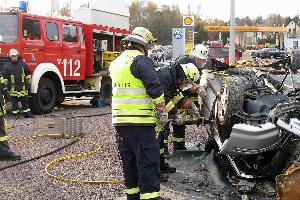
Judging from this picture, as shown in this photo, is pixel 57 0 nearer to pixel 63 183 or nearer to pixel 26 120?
pixel 26 120

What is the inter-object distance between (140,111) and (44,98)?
26.2ft

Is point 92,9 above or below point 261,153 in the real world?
above

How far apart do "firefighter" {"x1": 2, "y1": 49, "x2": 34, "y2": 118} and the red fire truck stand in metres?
0.31

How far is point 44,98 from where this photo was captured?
12.1 metres

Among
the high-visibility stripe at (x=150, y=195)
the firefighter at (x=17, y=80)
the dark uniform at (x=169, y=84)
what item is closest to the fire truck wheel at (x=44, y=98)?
the firefighter at (x=17, y=80)

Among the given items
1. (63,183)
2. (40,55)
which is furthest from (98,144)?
(40,55)

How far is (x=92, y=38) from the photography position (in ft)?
44.1

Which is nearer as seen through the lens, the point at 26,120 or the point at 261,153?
the point at 261,153

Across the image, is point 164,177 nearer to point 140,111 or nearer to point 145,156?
point 145,156

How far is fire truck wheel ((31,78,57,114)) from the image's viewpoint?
38.7ft

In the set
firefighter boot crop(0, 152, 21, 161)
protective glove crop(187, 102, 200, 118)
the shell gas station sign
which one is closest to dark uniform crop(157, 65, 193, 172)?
protective glove crop(187, 102, 200, 118)

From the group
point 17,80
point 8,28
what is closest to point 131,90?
point 17,80

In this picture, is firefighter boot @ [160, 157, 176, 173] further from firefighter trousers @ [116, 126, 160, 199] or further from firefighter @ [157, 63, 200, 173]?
firefighter trousers @ [116, 126, 160, 199]

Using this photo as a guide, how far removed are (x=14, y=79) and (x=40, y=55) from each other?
3.39ft
